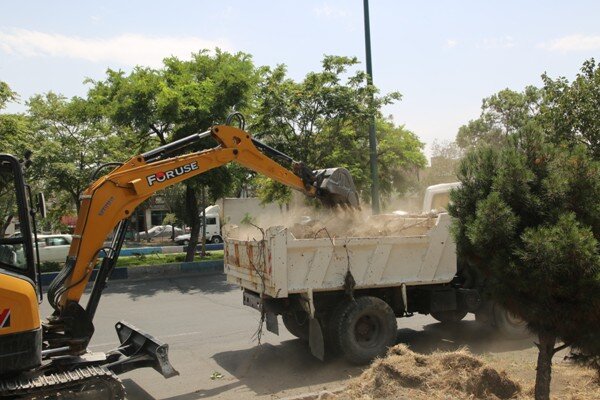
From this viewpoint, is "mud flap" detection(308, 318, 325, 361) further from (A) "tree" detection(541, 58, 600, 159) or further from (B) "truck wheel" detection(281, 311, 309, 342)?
(A) "tree" detection(541, 58, 600, 159)

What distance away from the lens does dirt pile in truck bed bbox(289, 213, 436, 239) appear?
7.91m

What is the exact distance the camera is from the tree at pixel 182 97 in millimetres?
17438

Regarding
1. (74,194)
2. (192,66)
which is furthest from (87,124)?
(192,66)

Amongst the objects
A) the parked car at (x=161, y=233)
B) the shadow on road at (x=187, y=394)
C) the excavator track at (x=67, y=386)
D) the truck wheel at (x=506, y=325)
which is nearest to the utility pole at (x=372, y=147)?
the truck wheel at (x=506, y=325)

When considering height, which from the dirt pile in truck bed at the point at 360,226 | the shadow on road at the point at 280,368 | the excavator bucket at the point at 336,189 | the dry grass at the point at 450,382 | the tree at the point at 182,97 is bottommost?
the shadow on road at the point at 280,368

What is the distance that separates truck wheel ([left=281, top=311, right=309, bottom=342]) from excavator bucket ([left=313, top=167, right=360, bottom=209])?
5.64ft

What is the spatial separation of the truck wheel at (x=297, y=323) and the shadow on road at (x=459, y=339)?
1574mm

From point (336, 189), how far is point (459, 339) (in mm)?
A: 3145

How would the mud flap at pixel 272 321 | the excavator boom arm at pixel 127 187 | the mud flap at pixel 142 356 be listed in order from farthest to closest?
1. the mud flap at pixel 272 321
2. the excavator boom arm at pixel 127 187
3. the mud flap at pixel 142 356

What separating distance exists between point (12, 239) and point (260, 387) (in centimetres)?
332

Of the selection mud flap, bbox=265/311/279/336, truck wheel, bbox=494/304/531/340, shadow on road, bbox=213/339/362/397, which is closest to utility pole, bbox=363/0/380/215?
truck wheel, bbox=494/304/531/340

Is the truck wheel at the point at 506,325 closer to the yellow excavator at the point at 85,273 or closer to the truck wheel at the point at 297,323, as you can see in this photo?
the yellow excavator at the point at 85,273

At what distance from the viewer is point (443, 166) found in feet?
149

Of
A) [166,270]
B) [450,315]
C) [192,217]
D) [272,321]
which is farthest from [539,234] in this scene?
[192,217]
